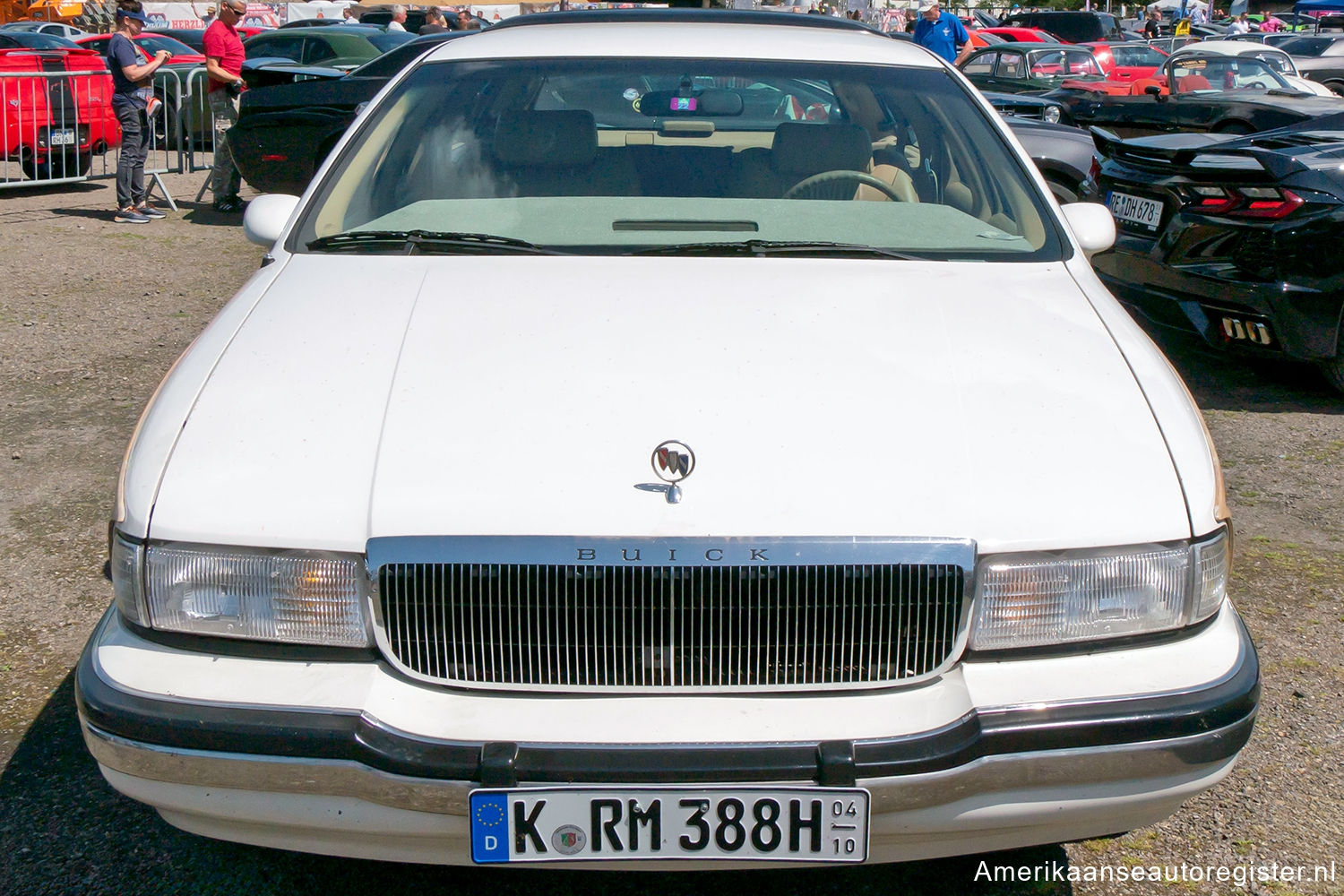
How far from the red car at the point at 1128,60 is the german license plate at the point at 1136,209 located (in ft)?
43.7

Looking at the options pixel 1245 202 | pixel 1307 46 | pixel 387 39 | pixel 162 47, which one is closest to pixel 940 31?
pixel 387 39

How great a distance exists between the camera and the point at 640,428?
2113mm

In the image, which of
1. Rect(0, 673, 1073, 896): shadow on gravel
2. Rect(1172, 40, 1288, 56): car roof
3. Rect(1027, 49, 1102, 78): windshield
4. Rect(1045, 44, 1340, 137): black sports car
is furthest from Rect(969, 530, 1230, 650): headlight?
Rect(1027, 49, 1102, 78): windshield

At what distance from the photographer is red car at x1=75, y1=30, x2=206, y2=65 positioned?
16953 mm

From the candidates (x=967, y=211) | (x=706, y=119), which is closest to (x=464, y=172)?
(x=706, y=119)

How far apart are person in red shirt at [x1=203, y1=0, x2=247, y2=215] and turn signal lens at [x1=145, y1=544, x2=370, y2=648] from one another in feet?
28.8

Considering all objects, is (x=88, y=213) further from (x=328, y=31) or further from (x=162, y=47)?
(x=162, y=47)

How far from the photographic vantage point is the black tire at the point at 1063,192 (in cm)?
722

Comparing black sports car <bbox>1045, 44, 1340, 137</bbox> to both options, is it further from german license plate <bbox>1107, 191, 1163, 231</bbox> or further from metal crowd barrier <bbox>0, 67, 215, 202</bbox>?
metal crowd barrier <bbox>0, 67, 215, 202</bbox>

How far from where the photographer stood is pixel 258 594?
6.63 ft

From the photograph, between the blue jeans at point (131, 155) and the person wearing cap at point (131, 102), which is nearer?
the person wearing cap at point (131, 102)

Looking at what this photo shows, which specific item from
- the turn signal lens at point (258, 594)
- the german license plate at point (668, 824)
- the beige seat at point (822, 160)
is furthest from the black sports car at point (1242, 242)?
the turn signal lens at point (258, 594)

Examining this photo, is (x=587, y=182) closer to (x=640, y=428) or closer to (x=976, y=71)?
(x=640, y=428)

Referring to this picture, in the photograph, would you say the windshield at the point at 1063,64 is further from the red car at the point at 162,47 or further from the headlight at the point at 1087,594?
the headlight at the point at 1087,594
